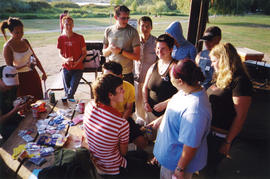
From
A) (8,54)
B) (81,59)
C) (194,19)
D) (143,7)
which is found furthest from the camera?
(143,7)

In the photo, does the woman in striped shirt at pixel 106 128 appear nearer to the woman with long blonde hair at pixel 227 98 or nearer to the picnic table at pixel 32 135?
the picnic table at pixel 32 135

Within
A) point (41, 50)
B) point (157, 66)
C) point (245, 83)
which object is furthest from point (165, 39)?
point (41, 50)

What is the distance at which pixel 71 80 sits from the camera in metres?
3.64

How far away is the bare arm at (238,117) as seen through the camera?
1.68 meters

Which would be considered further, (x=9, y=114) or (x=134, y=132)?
(x=9, y=114)

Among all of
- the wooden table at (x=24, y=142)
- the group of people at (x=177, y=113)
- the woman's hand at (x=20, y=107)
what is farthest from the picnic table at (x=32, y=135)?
the group of people at (x=177, y=113)

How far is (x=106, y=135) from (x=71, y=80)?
8.12 ft

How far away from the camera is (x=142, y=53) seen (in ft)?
11.5

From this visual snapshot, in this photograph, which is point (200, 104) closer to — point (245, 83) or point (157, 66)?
point (245, 83)

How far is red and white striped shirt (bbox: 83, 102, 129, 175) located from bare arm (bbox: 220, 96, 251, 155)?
1014mm

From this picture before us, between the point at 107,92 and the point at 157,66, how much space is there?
3.52 feet

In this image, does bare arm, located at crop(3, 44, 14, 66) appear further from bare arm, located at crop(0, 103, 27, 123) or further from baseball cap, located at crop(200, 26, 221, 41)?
baseball cap, located at crop(200, 26, 221, 41)

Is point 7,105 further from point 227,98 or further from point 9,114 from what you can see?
point 227,98

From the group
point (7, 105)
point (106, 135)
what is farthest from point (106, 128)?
point (7, 105)
